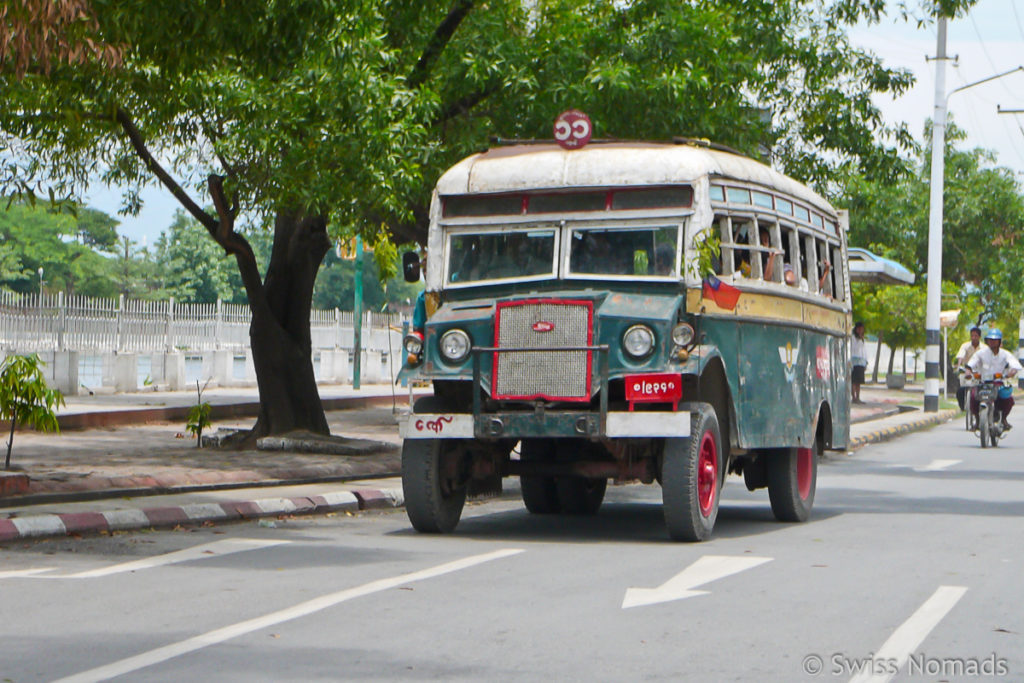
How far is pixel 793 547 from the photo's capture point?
10492 mm

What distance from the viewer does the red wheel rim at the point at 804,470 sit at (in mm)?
12727

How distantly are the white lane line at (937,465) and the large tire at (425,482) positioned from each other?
9890 millimetres

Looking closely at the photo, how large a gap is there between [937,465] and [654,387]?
10762mm

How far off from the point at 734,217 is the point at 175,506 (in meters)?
4.87

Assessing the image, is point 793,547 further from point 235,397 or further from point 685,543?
point 235,397

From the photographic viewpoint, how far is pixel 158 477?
42.8ft

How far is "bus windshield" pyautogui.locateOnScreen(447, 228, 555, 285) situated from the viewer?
36.5 feet

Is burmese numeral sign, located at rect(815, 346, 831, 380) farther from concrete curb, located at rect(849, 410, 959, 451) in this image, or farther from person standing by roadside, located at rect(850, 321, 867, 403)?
person standing by roadside, located at rect(850, 321, 867, 403)

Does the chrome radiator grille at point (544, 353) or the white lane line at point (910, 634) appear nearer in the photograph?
the white lane line at point (910, 634)

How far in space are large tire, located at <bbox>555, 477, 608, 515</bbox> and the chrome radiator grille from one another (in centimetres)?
257

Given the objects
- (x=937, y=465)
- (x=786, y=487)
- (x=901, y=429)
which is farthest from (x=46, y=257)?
(x=786, y=487)

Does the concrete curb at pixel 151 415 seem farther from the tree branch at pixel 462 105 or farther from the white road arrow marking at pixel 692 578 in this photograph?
the white road arrow marking at pixel 692 578

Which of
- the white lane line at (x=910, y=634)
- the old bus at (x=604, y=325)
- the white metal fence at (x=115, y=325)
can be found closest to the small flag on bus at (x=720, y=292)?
the old bus at (x=604, y=325)

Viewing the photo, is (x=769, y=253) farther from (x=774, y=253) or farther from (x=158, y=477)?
(x=158, y=477)
